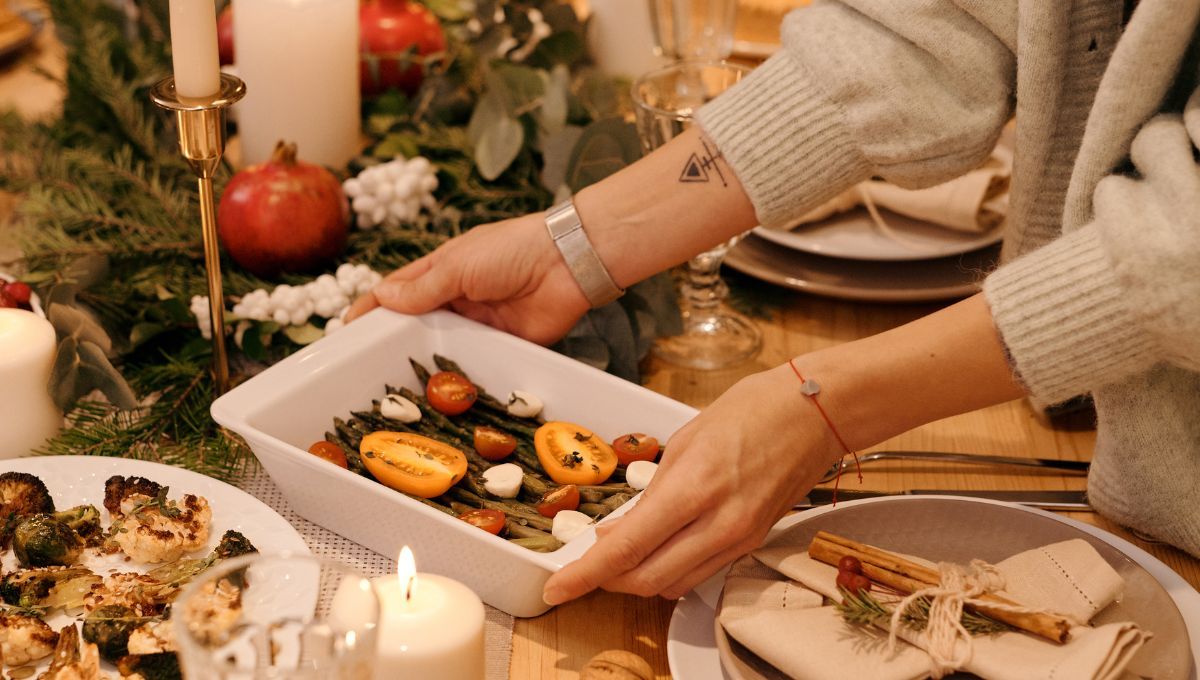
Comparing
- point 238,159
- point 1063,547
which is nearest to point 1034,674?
point 1063,547

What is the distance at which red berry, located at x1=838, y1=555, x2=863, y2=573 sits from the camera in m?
0.80

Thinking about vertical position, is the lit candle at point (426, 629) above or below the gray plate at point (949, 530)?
above

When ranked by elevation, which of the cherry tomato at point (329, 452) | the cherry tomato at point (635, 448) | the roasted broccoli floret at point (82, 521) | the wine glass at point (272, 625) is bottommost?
the roasted broccoli floret at point (82, 521)

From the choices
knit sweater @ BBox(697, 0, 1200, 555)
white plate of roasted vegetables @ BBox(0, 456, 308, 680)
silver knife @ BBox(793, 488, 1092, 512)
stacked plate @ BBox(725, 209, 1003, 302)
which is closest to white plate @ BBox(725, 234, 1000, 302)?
stacked plate @ BBox(725, 209, 1003, 302)

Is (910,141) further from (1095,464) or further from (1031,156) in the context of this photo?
(1095,464)

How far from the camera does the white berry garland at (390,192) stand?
1.39m

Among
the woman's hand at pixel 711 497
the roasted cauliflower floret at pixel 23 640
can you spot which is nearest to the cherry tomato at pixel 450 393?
the woman's hand at pixel 711 497

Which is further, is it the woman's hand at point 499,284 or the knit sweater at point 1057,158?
the woman's hand at point 499,284

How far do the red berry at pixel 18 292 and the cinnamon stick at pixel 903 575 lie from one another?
0.77 m

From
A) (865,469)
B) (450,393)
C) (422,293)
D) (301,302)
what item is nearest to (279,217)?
(301,302)

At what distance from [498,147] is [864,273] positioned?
47 cm

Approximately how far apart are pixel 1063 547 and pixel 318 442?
596 mm

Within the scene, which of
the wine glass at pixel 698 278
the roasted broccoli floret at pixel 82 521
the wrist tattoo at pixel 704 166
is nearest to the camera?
the roasted broccoli floret at pixel 82 521

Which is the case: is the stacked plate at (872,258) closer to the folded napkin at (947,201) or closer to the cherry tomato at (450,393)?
the folded napkin at (947,201)
